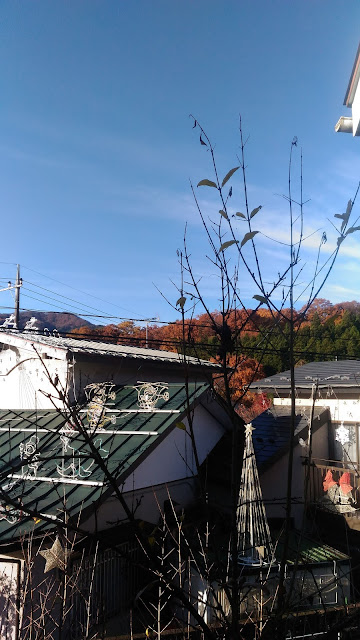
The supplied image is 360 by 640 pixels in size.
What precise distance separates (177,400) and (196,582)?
292 centimetres

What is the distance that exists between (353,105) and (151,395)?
19.2 ft

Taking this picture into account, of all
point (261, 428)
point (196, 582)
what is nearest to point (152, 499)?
point (196, 582)

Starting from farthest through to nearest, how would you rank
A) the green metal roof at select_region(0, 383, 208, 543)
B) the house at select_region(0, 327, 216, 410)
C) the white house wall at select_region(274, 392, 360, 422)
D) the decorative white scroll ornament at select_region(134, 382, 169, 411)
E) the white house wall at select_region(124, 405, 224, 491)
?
the white house wall at select_region(274, 392, 360, 422), the house at select_region(0, 327, 216, 410), the decorative white scroll ornament at select_region(134, 382, 169, 411), the white house wall at select_region(124, 405, 224, 491), the green metal roof at select_region(0, 383, 208, 543)

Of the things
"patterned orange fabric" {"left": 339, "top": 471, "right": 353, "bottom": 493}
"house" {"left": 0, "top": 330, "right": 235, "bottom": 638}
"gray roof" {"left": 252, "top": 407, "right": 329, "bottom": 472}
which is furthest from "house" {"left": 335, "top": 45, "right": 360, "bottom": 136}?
"patterned orange fabric" {"left": 339, "top": 471, "right": 353, "bottom": 493}

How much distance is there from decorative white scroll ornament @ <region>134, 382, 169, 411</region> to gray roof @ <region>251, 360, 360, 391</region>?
4.53 metres

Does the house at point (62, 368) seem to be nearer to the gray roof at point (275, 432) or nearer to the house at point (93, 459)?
the house at point (93, 459)

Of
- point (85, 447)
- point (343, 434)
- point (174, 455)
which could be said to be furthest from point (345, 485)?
point (85, 447)

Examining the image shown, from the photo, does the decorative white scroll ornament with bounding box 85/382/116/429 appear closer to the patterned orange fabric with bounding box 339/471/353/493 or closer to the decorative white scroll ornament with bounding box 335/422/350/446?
the patterned orange fabric with bounding box 339/471/353/493

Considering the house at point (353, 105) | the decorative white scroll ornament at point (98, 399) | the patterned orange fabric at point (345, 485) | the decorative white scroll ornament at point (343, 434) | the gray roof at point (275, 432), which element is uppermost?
the house at point (353, 105)

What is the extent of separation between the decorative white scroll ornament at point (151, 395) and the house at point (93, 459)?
0.02 m

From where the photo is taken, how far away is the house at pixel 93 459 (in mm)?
4632

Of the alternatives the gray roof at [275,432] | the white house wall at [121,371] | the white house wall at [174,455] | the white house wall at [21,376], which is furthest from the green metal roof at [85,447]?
the gray roof at [275,432]

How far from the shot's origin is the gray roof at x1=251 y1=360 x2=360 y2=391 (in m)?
12.7

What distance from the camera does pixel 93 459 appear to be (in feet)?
10.5
